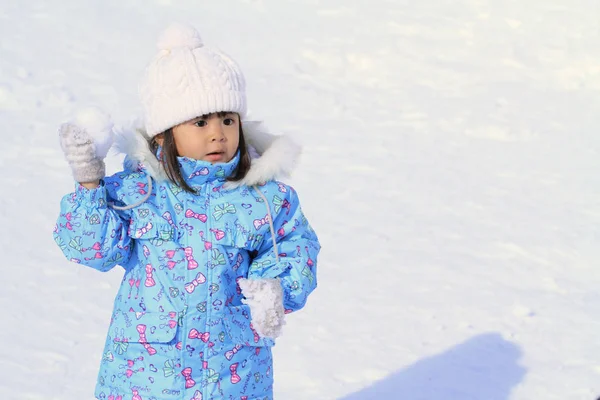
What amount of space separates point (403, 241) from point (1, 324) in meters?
2.47

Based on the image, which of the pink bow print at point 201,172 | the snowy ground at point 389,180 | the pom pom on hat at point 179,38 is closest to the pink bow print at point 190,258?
the pink bow print at point 201,172

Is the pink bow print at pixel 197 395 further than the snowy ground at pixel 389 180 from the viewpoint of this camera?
No

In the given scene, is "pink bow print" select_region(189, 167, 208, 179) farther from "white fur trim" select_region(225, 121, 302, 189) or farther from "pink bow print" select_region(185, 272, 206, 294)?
"pink bow print" select_region(185, 272, 206, 294)

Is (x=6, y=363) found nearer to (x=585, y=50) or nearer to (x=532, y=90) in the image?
(x=532, y=90)

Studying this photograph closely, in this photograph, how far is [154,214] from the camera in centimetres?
314

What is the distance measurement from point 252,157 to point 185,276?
489 millimetres

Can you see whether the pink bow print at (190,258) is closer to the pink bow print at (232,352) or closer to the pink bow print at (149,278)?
the pink bow print at (149,278)

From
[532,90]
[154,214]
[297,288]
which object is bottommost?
[532,90]

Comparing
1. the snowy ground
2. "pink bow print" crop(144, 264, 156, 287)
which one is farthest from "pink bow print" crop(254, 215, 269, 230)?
the snowy ground

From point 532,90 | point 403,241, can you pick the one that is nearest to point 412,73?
point 532,90

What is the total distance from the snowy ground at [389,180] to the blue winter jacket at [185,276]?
66.4 inches

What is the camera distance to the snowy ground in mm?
5148

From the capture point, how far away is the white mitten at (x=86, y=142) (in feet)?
9.63

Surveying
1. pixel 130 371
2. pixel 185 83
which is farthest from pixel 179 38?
pixel 130 371
